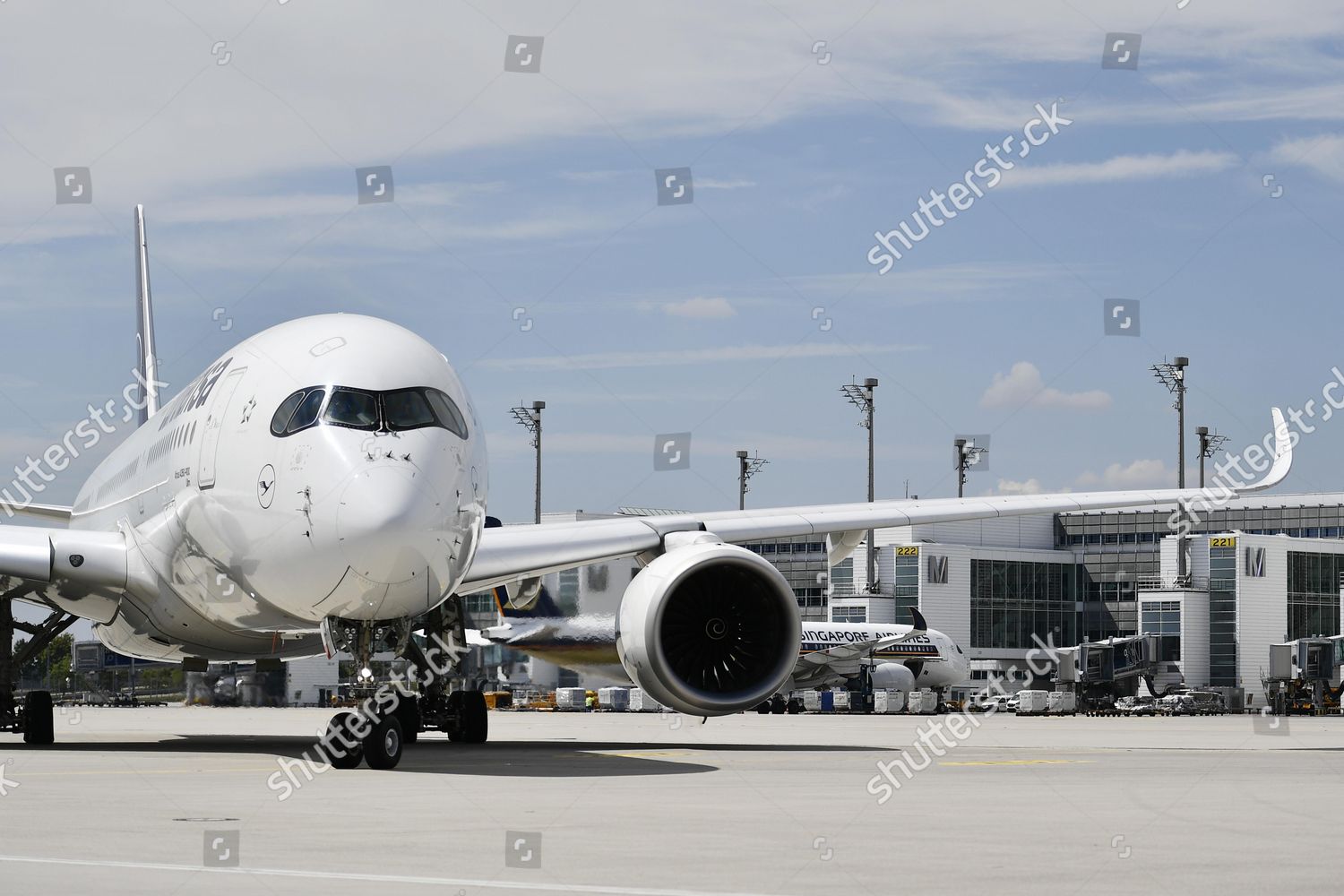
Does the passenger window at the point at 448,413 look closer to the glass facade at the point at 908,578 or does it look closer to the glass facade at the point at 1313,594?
the glass facade at the point at 908,578

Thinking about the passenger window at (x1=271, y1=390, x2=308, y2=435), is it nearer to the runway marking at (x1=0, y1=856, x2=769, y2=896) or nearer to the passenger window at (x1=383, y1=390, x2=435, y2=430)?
the passenger window at (x1=383, y1=390, x2=435, y2=430)

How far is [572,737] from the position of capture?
3138 cm

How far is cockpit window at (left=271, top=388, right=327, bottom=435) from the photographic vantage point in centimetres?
1650

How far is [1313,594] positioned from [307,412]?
77.0 m

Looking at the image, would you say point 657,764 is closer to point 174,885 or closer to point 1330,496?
point 174,885

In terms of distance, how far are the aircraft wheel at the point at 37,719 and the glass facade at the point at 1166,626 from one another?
65.4 metres

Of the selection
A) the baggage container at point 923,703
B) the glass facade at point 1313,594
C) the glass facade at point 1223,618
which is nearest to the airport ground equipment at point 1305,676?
the glass facade at point 1223,618

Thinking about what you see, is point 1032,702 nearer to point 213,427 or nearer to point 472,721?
point 472,721

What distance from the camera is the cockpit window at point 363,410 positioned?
16.3 m

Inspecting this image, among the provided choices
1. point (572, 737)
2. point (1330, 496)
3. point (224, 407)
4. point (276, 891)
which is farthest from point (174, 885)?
point (1330, 496)

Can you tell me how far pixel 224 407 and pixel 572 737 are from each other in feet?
48.4

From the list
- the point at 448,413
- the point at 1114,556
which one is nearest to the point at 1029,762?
the point at 448,413

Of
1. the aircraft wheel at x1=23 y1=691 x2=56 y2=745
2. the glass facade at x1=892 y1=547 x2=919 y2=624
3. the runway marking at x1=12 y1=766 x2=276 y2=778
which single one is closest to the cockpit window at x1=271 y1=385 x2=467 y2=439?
the runway marking at x1=12 y1=766 x2=276 y2=778

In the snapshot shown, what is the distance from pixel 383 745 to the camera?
53.6 ft
